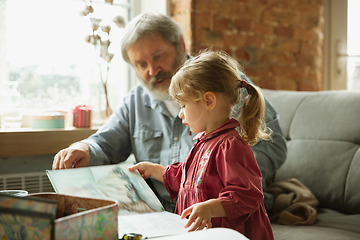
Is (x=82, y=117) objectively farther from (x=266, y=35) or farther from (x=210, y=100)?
(x=266, y=35)

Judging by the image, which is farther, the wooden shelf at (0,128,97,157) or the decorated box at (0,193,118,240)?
the wooden shelf at (0,128,97,157)

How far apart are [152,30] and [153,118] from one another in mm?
372

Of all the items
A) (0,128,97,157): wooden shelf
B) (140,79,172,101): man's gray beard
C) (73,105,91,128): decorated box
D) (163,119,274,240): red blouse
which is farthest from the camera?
(73,105,91,128): decorated box

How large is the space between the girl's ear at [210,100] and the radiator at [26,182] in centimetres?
118

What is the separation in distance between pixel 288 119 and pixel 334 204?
0.44m

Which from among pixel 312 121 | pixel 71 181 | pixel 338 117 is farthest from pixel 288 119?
pixel 71 181

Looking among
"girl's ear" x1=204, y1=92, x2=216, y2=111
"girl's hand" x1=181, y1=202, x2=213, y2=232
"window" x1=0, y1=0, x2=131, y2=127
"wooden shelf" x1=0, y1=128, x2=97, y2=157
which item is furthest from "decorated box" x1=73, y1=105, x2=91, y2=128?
"girl's hand" x1=181, y1=202, x2=213, y2=232

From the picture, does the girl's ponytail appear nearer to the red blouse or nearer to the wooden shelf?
the red blouse

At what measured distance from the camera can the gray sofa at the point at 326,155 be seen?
1.31 metres

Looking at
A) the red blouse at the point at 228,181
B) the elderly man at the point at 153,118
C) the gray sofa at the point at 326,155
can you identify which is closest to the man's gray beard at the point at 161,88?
the elderly man at the point at 153,118

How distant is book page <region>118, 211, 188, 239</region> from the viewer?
2.26 feet

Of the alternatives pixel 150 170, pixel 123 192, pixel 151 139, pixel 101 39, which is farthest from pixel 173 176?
pixel 101 39

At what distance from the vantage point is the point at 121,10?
2.24 metres

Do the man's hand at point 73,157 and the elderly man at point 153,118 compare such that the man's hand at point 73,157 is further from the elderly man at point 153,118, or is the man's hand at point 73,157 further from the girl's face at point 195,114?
the girl's face at point 195,114
